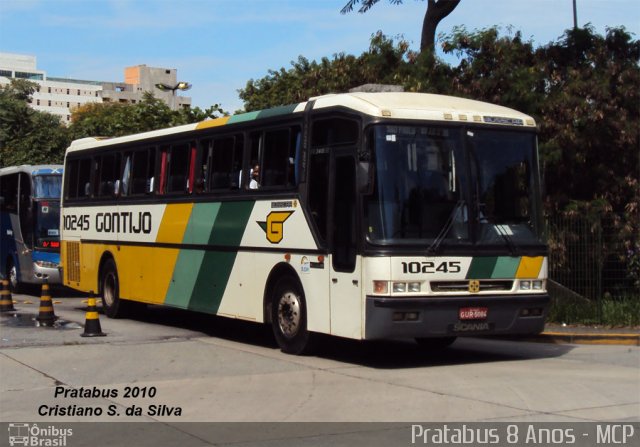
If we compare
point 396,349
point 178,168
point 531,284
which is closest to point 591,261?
point 396,349

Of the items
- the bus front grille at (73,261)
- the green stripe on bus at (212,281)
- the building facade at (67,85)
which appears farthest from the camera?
the building facade at (67,85)

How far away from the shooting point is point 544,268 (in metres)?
12.6

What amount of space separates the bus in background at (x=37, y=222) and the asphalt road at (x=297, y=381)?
9455 millimetres

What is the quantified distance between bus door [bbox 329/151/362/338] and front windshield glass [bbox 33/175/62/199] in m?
15.0

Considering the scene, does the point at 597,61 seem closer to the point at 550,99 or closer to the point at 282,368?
the point at 550,99

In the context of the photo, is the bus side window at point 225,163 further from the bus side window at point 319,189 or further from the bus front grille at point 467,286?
the bus front grille at point 467,286

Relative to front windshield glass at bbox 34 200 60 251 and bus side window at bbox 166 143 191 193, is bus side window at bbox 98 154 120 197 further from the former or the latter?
front windshield glass at bbox 34 200 60 251

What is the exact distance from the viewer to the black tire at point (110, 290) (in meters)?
18.9

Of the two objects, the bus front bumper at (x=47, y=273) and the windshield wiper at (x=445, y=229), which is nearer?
the windshield wiper at (x=445, y=229)

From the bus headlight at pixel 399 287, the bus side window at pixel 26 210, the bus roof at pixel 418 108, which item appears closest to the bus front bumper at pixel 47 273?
the bus side window at pixel 26 210

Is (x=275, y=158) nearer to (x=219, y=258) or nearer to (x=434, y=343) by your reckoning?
(x=219, y=258)

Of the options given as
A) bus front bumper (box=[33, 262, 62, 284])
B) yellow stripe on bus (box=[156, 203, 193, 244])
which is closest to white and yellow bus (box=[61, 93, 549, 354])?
yellow stripe on bus (box=[156, 203, 193, 244])

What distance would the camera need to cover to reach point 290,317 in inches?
523
